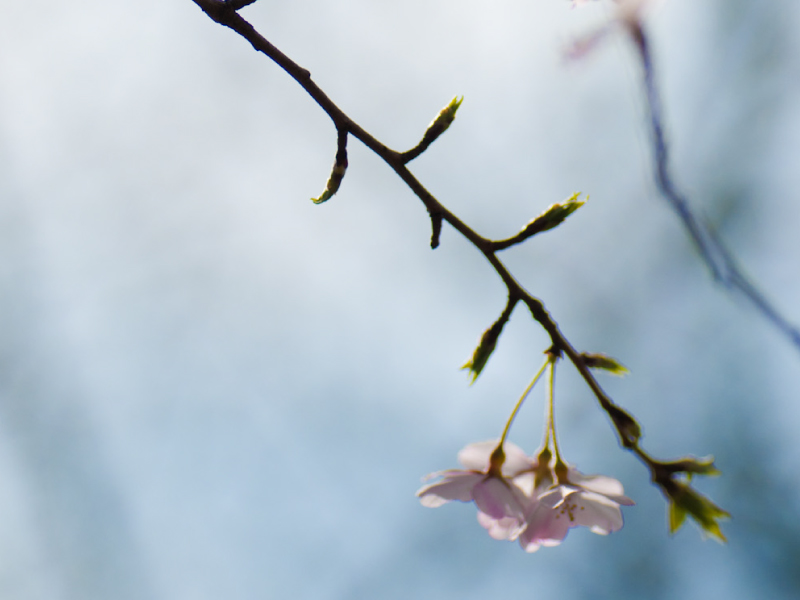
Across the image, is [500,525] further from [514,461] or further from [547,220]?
[547,220]

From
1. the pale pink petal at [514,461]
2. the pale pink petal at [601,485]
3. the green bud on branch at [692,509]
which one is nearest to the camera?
the green bud on branch at [692,509]

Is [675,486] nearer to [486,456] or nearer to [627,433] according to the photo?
[627,433]

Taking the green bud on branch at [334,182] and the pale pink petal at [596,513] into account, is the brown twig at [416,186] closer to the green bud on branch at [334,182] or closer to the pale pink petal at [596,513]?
the green bud on branch at [334,182]

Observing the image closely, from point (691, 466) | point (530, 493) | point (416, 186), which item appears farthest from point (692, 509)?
point (416, 186)

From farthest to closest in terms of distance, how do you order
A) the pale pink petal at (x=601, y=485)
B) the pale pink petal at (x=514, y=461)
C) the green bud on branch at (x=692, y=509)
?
the pale pink petal at (x=514, y=461) < the pale pink petal at (x=601, y=485) < the green bud on branch at (x=692, y=509)

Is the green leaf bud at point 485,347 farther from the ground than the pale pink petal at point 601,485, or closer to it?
farther from the ground

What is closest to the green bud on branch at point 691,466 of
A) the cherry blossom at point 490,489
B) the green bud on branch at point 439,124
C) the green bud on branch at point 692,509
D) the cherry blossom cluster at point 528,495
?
the green bud on branch at point 692,509

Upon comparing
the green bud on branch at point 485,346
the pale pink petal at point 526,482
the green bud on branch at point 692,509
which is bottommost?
the green bud on branch at point 692,509

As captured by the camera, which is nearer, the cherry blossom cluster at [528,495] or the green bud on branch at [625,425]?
the green bud on branch at [625,425]
